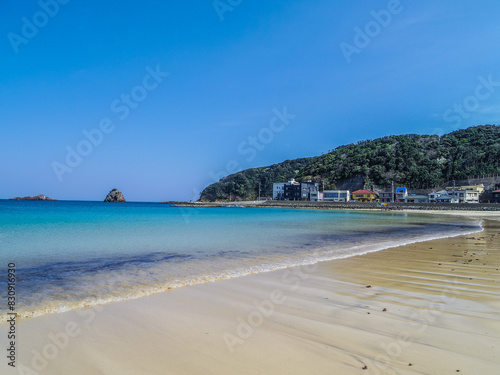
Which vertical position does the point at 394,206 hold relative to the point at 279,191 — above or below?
below

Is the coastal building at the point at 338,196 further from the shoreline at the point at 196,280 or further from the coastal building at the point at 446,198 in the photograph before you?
the shoreline at the point at 196,280

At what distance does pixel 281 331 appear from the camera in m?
3.70

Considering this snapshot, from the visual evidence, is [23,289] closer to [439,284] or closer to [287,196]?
[439,284]

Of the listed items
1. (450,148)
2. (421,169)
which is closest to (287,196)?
(421,169)

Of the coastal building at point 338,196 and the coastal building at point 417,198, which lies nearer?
the coastal building at point 417,198

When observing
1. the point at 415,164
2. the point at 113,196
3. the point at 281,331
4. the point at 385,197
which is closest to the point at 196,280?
the point at 281,331

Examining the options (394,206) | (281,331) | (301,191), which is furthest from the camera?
(301,191)

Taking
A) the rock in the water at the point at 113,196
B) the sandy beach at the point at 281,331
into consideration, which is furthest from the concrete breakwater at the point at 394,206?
the rock in the water at the point at 113,196

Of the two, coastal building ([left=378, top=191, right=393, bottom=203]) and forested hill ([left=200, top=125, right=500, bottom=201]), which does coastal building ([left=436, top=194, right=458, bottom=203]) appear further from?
forested hill ([left=200, top=125, right=500, bottom=201])

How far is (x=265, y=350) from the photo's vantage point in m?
3.19

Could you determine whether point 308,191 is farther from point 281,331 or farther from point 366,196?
point 281,331

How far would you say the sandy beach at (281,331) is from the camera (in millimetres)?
2898

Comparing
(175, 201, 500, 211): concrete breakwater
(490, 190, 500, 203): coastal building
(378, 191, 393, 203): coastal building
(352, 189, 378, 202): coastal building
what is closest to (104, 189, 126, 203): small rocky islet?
(175, 201, 500, 211): concrete breakwater

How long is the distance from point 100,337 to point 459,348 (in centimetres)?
409
